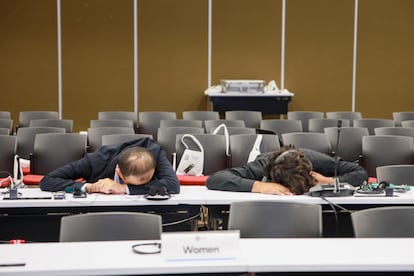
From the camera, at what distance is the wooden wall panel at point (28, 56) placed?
10742 millimetres

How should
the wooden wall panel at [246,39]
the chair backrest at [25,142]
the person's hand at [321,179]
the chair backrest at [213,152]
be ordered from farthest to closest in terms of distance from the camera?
the wooden wall panel at [246,39]
the chair backrest at [25,142]
the chair backrest at [213,152]
the person's hand at [321,179]

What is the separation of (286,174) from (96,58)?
7.34m

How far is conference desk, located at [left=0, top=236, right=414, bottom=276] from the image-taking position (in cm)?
251

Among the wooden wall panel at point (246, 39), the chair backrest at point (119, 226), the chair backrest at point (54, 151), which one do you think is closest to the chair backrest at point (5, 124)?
the chair backrest at point (54, 151)

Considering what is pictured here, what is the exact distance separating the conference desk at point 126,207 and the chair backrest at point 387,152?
2.00 metres

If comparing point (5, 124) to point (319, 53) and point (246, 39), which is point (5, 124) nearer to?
point (246, 39)

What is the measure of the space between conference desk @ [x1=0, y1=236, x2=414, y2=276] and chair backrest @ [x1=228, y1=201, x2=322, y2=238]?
0.23 m

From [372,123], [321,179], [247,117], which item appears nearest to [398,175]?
[321,179]

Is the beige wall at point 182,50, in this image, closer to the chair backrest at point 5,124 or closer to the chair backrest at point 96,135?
the chair backrest at point 5,124

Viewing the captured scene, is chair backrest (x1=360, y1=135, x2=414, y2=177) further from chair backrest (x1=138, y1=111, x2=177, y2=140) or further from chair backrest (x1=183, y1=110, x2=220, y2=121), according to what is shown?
chair backrest (x1=138, y1=111, x2=177, y2=140)

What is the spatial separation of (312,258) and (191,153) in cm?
295

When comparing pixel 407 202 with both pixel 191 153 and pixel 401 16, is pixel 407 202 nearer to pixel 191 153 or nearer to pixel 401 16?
pixel 191 153

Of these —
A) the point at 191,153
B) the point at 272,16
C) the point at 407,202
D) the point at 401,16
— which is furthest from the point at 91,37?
the point at 407,202

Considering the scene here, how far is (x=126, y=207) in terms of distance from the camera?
3.92 meters
